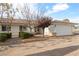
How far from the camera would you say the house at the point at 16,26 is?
303 inches

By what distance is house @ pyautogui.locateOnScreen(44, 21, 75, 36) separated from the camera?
307 inches

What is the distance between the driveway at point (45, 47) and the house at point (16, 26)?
0.21m

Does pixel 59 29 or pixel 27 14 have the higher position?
pixel 27 14

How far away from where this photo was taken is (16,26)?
7.69 m

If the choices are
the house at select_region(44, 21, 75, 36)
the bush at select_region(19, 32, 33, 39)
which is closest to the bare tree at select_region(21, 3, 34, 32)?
the bush at select_region(19, 32, 33, 39)

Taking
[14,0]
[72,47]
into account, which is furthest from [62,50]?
[14,0]

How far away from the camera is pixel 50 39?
7.78 metres

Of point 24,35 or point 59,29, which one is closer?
point 24,35

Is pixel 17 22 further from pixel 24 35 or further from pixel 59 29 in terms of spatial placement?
pixel 59 29

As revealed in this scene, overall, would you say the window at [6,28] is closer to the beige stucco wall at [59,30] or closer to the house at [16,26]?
the house at [16,26]

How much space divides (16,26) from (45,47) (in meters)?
0.70

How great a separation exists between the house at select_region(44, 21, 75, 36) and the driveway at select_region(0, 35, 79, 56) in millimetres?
Result: 109

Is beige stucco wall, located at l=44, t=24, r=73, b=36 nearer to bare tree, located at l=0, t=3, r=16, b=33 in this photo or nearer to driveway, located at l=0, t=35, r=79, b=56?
driveway, located at l=0, t=35, r=79, b=56

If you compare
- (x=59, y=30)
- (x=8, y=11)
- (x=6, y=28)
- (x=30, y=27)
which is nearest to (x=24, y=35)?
(x=30, y=27)
